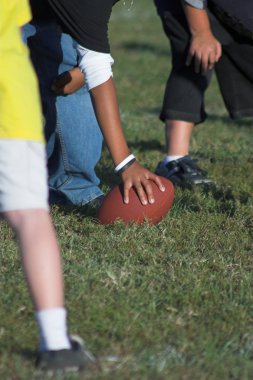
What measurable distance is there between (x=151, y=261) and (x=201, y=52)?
1883 millimetres

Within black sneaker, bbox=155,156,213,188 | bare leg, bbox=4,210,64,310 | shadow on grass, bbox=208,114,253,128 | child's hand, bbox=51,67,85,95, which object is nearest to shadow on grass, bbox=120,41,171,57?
shadow on grass, bbox=208,114,253,128

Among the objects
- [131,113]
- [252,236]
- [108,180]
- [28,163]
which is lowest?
[131,113]

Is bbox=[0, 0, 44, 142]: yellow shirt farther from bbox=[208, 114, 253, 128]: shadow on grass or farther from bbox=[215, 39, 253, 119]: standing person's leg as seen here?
bbox=[208, 114, 253, 128]: shadow on grass

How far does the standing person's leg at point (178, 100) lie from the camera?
6180 mm

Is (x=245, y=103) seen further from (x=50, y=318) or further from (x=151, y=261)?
(x=50, y=318)

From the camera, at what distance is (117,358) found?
3422 millimetres

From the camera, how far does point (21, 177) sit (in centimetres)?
335

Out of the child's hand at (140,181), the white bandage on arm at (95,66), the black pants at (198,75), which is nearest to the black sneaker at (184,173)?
the black pants at (198,75)

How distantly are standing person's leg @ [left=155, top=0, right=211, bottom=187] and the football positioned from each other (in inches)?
47.5

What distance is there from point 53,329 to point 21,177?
0.50 m

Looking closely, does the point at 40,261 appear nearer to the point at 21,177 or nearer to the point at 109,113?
the point at 21,177

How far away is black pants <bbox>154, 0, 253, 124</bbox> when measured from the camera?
6.08 meters

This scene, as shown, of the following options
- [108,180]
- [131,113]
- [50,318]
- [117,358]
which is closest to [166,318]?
[117,358]

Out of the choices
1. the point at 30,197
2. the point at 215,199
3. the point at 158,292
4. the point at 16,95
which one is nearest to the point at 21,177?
the point at 30,197
